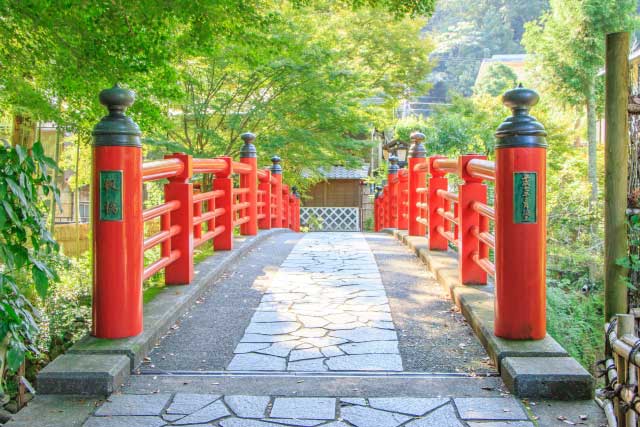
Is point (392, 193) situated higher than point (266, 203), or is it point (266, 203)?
point (392, 193)

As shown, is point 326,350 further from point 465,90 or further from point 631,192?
point 465,90

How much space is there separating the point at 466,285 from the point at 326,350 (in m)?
1.53

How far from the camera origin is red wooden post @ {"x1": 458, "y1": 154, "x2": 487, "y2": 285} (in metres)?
4.51

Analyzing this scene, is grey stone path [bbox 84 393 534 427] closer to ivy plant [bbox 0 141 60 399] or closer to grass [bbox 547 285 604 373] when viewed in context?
ivy plant [bbox 0 141 60 399]

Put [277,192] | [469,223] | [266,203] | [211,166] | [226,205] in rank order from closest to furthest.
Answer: [469,223], [211,166], [226,205], [266,203], [277,192]

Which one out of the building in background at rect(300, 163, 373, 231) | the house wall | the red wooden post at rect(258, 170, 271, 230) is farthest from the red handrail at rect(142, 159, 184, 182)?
the house wall

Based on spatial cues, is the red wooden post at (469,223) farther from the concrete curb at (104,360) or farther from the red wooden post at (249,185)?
the red wooden post at (249,185)

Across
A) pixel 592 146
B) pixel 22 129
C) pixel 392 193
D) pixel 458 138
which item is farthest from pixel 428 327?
pixel 592 146

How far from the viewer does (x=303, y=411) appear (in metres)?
2.62

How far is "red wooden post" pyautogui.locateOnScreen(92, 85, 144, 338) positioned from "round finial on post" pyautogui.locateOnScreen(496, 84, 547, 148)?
1951mm

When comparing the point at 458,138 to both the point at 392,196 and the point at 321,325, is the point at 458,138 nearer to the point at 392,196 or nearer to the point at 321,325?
the point at 392,196

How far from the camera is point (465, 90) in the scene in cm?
4381

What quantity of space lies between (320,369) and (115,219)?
51.9 inches

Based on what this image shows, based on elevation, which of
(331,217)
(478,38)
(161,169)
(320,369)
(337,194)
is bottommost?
(320,369)
